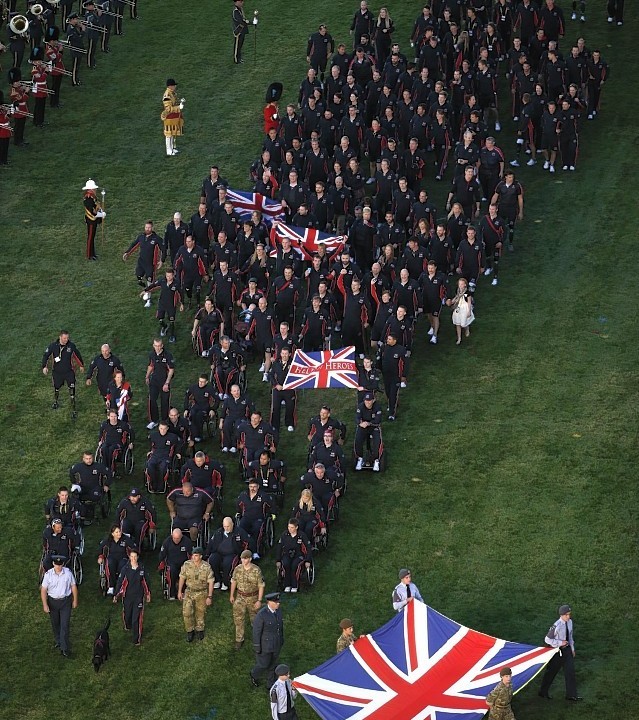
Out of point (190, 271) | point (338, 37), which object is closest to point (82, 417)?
point (190, 271)

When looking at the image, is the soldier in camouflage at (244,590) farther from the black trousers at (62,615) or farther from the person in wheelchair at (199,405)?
the person in wheelchair at (199,405)

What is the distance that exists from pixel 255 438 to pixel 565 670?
22.3 feet

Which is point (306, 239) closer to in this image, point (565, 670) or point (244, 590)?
point (244, 590)

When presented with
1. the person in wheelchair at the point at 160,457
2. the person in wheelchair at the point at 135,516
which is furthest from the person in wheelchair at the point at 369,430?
the person in wheelchair at the point at 135,516

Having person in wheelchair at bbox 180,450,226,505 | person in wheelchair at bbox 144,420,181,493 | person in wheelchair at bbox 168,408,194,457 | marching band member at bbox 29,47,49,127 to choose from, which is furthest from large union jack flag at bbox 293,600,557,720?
marching band member at bbox 29,47,49,127

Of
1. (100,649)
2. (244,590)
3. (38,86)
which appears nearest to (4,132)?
(38,86)

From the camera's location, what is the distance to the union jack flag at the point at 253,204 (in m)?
31.3

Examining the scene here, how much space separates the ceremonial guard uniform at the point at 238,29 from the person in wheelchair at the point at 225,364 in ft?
44.9

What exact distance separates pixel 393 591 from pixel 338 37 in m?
20.3

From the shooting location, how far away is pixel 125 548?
23.2m

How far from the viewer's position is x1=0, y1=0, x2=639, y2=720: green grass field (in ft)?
72.9

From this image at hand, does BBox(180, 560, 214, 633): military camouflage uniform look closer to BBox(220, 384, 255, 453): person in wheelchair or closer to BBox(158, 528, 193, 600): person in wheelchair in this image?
BBox(158, 528, 193, 600): person in wheelchair

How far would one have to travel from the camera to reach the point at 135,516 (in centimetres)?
2381

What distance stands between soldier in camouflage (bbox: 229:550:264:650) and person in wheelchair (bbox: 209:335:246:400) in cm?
560
